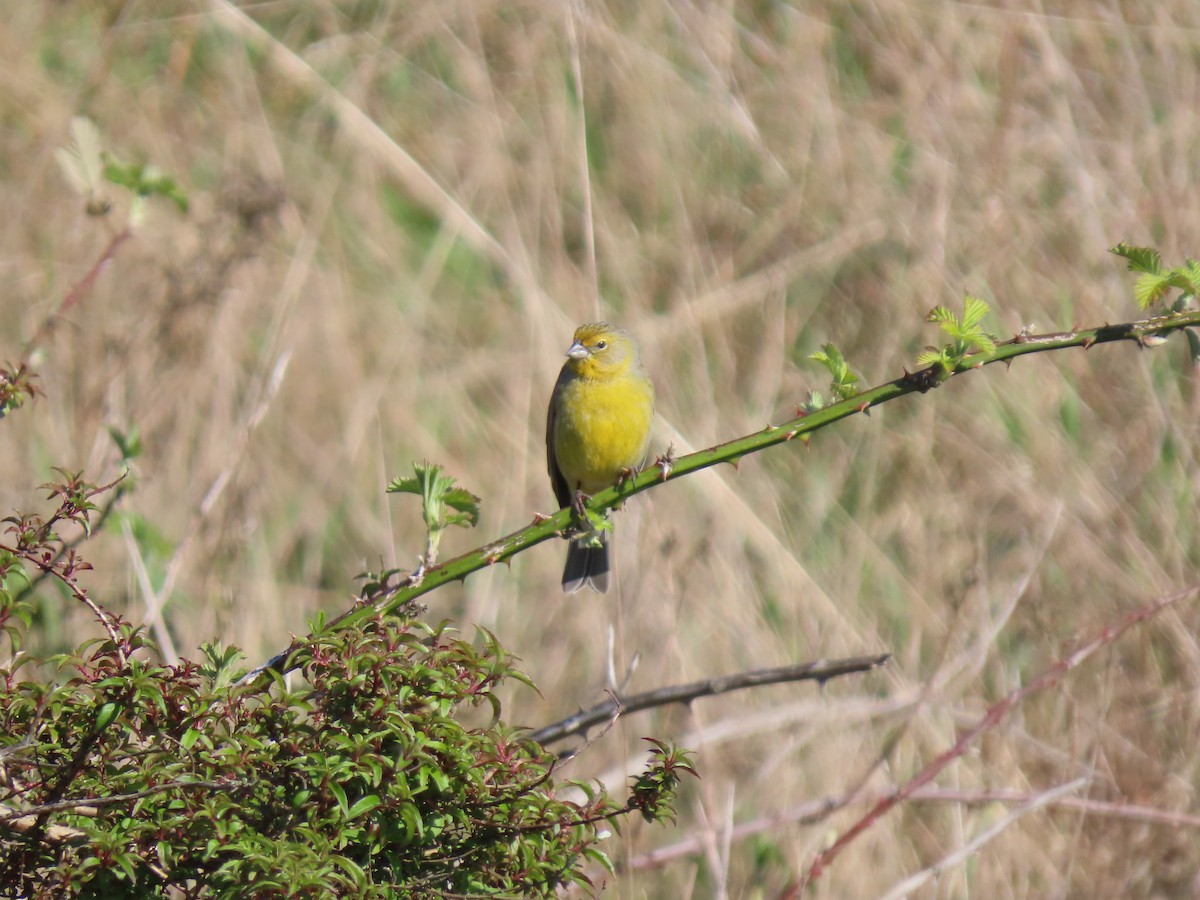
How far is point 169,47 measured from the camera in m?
7.26

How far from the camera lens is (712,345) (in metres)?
6.31

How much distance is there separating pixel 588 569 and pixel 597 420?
1.86 feet

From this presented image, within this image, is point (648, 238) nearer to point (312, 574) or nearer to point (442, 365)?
point (442, 365)

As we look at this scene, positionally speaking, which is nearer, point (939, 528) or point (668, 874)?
point (668, 874)

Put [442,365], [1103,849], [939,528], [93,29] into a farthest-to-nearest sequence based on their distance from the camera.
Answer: [93,29]
[442,365]
[939,528]
[1103,849]

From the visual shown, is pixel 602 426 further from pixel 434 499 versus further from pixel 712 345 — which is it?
pixel 434 499

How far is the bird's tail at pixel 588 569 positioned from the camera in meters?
5.04

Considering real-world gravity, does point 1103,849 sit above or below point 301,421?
below

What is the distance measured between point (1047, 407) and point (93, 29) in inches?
207

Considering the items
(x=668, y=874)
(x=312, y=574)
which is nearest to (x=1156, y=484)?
(x=668, y=874)

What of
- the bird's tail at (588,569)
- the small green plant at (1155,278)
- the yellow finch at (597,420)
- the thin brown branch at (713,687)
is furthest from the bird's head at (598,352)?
the small green plant at (1155,278)

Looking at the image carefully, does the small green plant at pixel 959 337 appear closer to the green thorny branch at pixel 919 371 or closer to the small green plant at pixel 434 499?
the green thorny branch at pixel 919 371

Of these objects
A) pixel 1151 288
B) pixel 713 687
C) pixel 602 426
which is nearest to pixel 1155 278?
pixel 1151 288

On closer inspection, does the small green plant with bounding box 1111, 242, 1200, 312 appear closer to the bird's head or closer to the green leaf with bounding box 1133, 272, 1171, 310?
the green leaf with bounding box 1133, 272, 1171, 310
